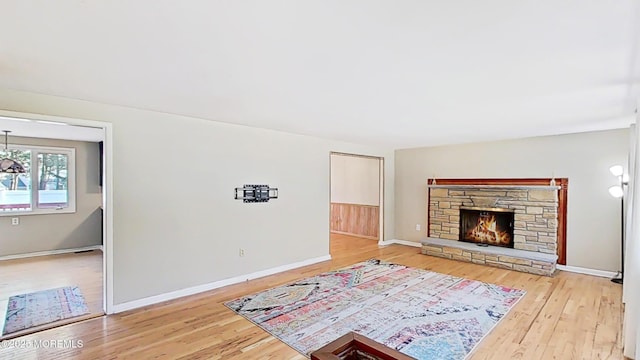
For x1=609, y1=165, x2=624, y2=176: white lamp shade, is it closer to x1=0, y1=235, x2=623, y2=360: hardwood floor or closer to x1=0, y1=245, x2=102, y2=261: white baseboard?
x1=0, y1=235, x2=623, y2=360: hardwood floor

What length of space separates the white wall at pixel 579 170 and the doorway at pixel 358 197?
196 cm

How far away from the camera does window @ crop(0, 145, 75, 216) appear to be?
5.92 m

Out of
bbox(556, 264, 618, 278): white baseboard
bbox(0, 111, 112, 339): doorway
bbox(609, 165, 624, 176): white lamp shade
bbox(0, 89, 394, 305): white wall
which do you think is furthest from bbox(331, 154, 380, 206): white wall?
bbox(0, 111, 112, 339): doorway

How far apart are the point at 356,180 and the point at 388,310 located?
5029 mm

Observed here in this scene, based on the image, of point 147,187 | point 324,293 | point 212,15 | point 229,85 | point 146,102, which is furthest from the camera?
point 324,293

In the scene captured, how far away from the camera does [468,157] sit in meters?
6.29

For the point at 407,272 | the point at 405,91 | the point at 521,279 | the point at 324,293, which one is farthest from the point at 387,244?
the point at 405,91

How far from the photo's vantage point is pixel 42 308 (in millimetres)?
3641

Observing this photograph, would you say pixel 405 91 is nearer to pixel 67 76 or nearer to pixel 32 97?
pixel 67 76

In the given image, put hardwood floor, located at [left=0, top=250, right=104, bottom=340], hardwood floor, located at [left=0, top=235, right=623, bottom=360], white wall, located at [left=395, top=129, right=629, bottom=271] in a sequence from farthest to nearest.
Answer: white wall, located at [left=395, top=129, right=629, bottom=271] < hardwood floor, located at [left=0, top=250, right=104, bottom=340] < hardwood floor, located at [left=0, top=235, right=623, bottom=360]

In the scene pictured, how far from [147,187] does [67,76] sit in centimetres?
149

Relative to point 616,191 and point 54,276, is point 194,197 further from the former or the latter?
point 616,191

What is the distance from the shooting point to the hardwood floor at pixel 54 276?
151 inches

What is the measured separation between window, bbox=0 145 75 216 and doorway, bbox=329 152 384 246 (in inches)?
215
